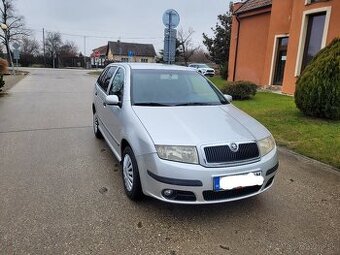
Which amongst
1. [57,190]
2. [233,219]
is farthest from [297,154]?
[57,190]

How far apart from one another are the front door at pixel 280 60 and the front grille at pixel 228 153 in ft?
47.2

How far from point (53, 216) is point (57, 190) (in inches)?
26.1

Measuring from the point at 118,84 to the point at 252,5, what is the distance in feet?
56.5

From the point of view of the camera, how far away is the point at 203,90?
4582mm

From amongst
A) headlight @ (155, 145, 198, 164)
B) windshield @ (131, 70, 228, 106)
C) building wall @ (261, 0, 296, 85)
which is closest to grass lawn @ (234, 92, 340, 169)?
windshield @ (131, 70, 228, 106)

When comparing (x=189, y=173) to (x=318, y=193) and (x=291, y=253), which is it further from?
(x=318, y=193)

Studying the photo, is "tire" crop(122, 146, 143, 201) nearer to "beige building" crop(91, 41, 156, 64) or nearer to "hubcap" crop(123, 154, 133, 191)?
"hubcap" crop(123, 154, 133, 191)

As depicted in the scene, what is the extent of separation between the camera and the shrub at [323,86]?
24.6ft

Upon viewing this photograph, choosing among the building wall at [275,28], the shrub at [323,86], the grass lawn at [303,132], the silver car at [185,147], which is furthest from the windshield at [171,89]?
the building wall at [275,28]

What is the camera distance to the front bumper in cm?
288

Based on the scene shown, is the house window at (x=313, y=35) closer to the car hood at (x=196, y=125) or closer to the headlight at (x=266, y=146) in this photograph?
the car hood at (x=196, y=125)

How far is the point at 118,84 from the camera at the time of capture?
4625 millimetres

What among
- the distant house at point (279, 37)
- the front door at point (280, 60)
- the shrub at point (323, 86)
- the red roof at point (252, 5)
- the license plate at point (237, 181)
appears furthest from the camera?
the red roof at point (252, 5)

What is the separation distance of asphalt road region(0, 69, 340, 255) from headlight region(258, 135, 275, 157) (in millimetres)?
708
